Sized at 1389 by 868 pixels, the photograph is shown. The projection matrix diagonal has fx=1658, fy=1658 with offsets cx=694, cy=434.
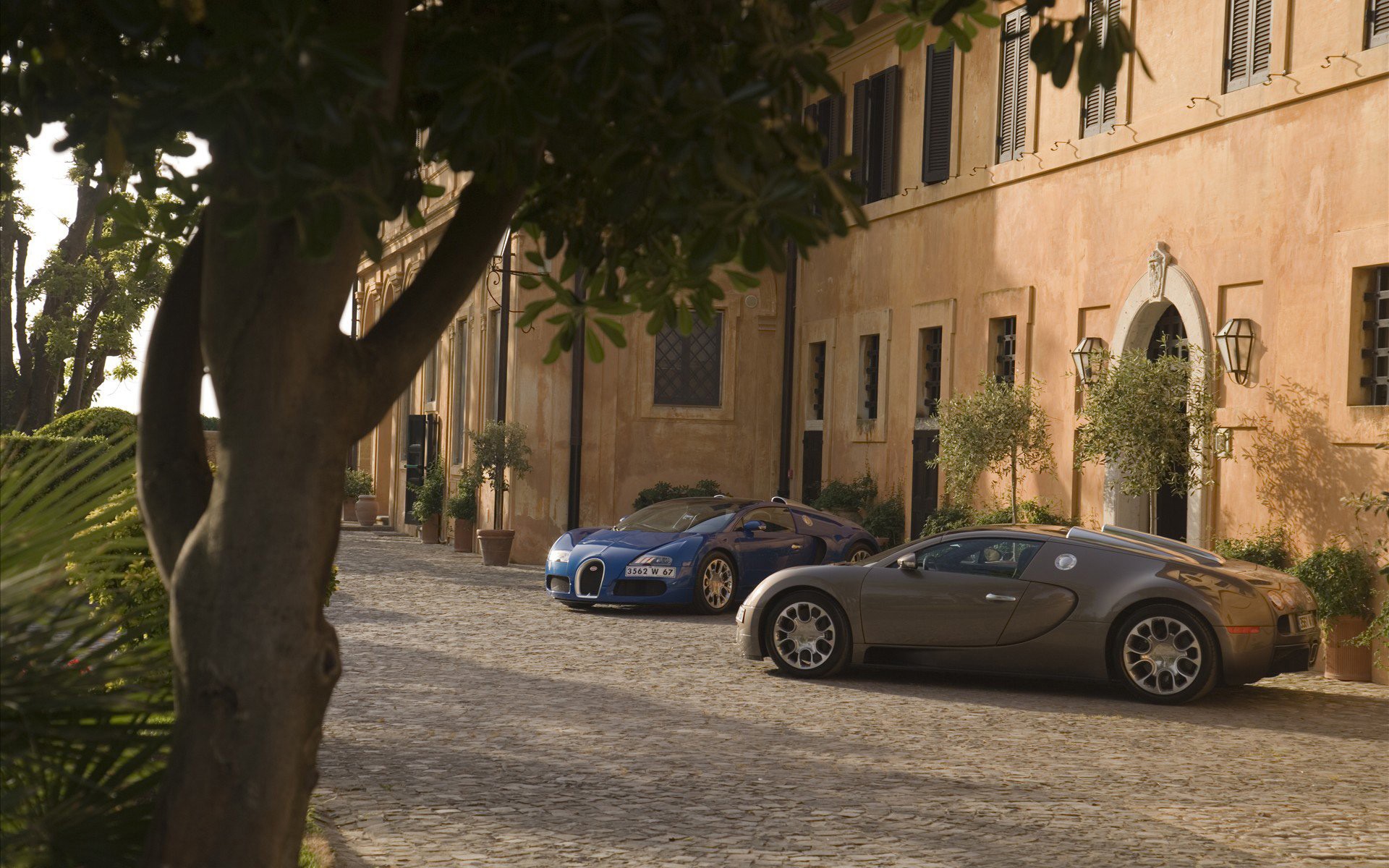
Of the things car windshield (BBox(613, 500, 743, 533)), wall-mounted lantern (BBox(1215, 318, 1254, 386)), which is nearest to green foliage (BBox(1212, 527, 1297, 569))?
wall-mounted lantern (BBox(1215, 318, 1254, 386))

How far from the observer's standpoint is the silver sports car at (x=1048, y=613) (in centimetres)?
1179

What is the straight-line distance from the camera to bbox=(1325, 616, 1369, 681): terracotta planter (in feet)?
47.6

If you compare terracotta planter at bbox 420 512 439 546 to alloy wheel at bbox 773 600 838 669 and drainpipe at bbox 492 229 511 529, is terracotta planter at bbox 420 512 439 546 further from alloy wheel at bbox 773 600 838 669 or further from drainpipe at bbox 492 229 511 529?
alloy wheel at bbox 773 600 838 669

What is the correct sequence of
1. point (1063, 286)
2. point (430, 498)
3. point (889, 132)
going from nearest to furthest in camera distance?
point (1063, 286), point (889, 132), point (430, 498)

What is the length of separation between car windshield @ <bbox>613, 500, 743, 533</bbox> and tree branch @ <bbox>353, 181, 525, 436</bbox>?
1517 cm

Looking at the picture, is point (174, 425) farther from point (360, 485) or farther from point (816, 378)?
point (360, 485)

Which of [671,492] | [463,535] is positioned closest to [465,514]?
[463,535]

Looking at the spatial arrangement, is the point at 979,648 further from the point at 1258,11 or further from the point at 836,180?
the point at 836,180

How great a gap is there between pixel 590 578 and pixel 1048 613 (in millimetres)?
7441

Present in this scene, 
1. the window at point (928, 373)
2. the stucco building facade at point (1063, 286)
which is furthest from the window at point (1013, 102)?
the window at point (928, 373)

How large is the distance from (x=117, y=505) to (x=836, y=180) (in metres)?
1.80

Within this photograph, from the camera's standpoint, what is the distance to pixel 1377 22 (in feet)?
49.1

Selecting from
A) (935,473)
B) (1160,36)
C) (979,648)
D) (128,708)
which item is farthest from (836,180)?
(935,473)

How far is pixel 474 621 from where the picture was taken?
17234 millimetres
